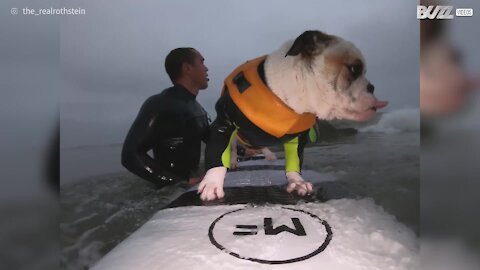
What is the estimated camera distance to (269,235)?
61 cm

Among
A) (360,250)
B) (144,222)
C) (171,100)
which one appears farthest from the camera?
(171,100)

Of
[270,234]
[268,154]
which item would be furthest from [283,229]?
[268,154]

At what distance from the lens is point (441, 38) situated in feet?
2.29

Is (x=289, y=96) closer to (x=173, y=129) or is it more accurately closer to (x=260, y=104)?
(x=260, y=104)

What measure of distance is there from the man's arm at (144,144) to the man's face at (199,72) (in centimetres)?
11

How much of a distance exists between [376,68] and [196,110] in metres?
0.40

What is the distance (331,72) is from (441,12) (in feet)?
0.79

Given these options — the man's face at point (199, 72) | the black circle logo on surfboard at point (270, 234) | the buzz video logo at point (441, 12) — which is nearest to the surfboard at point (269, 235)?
the black circle logo on surfboard at point (270, 234)

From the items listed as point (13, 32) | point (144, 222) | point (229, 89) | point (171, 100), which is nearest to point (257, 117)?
point (229, 89)

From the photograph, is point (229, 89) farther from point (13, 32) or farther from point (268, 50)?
point (13, 32)

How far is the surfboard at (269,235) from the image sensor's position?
1.81 ft

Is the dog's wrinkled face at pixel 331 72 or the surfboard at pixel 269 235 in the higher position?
the dog's wrinkled face at pixel 331 72

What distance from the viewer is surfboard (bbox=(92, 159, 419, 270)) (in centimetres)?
55

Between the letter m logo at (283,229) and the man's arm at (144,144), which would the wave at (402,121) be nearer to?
the letter m logo at (283,229)
